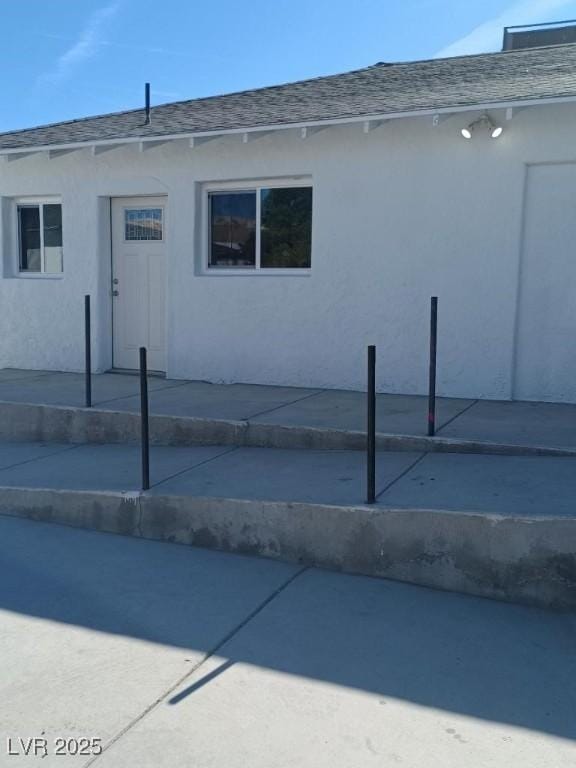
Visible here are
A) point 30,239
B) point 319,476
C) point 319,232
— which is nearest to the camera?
point 319,476

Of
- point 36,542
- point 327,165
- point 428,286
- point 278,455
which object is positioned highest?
point 327,165

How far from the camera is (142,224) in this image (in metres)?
10.7

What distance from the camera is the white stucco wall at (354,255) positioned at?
8180mm

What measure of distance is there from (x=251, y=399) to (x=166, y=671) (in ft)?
16.7

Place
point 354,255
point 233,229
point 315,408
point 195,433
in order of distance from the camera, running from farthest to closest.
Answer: point 233,229, point 354,255, point 315,408, point 195,433

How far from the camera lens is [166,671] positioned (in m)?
3.65

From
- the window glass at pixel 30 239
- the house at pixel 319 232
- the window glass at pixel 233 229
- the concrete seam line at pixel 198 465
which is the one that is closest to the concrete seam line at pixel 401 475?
the concrete seam line at pixel 198 465

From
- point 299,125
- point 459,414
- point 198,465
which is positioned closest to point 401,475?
point 198,465

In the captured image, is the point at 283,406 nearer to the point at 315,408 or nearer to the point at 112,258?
the point at 315,408

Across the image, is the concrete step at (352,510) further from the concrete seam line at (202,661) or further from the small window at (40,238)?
the small window at (40,238)

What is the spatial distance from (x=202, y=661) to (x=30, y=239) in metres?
9.51

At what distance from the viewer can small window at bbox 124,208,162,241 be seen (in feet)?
34.8

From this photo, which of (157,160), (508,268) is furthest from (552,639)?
(157,160)

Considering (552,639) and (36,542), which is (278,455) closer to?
(36,542)
